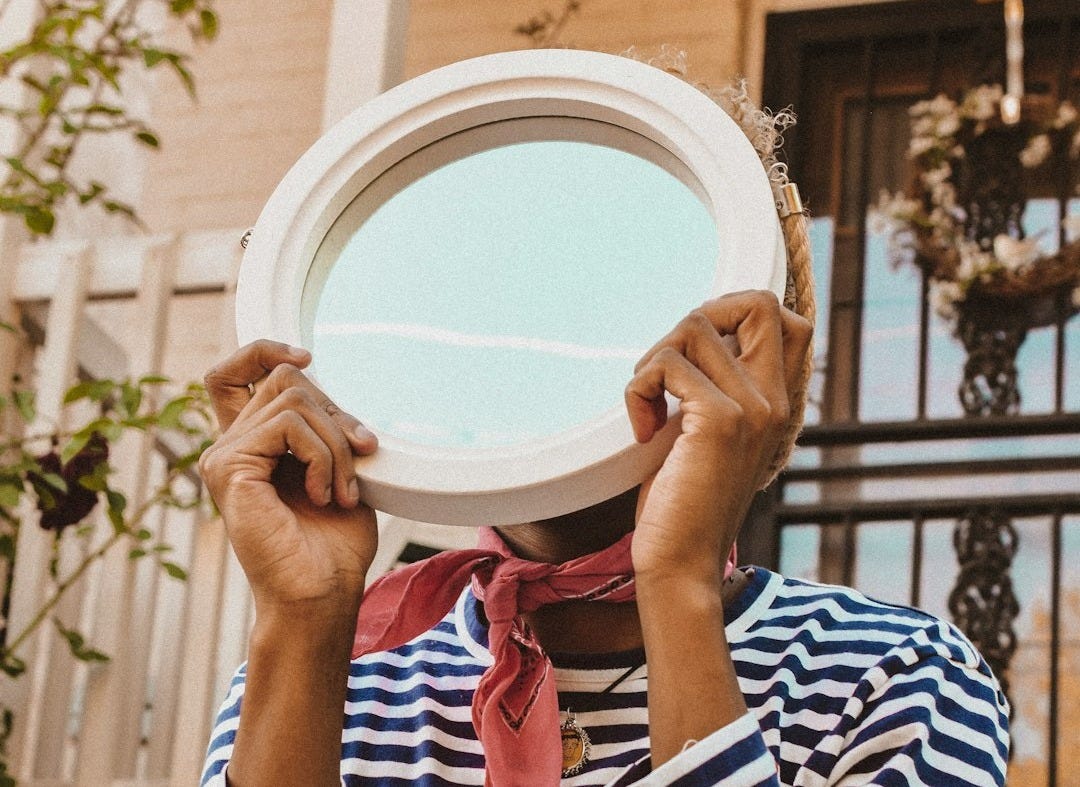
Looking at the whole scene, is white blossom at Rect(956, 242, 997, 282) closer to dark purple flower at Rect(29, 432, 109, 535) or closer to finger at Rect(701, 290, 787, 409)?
dark purple flower at Rect(29, 432, 109, 535)

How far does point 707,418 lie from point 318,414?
0.30 metres

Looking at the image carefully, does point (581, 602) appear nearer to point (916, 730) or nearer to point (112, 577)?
point (916, 730)

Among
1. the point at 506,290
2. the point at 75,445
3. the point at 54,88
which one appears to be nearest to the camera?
the point at 506,290

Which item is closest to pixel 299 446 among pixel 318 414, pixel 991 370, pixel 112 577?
pixel 318 414

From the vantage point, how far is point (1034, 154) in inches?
134

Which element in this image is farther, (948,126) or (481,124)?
(948,126)

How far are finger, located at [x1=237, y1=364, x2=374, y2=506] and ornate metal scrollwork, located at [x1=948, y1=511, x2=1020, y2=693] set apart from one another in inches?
94.0

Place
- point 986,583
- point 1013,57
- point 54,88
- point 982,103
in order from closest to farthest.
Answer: point 54,88 → point 1013,57 → point 986,583 → point 982,103

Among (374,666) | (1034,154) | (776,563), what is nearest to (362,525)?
(374,666)

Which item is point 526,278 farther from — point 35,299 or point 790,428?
point 35,299

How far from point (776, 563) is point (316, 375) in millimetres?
2344

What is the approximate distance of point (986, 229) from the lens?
11.2 ft

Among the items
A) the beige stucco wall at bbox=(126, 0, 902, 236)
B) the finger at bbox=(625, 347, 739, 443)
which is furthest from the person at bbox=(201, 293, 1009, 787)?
the beige stucco wall at bbox=(126, 0, 902, 236)

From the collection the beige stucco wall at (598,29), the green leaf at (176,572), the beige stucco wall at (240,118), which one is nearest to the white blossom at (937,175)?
the beige stucco wall at (598,29)
